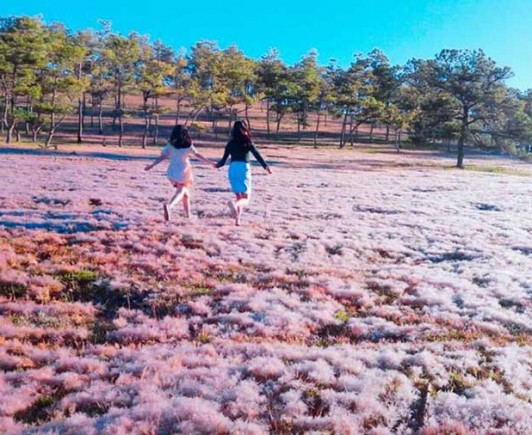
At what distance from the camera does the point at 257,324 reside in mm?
8695

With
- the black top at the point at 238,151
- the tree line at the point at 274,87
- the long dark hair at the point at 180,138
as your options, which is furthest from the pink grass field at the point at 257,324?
the tree line at the point at 274,87

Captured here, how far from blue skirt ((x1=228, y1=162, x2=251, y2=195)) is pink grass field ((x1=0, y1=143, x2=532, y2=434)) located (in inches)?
69.9

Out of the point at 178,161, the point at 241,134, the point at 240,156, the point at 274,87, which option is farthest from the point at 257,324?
the point at 274,87

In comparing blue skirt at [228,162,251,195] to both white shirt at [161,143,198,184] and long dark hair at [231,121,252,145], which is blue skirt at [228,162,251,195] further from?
white shirt at [161,143,198,184]

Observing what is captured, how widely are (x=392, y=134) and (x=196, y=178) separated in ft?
331

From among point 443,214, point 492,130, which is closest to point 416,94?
point 492,130

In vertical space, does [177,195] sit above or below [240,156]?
below

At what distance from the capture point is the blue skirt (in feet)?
48.2

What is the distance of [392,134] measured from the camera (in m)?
127

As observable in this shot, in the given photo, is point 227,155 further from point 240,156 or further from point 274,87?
point 274,87

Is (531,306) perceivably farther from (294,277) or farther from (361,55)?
(361,55)

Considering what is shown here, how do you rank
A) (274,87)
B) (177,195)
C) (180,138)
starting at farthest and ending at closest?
(274,87)
(177,195)
(180,138)

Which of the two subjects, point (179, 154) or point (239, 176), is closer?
point (179, 154)

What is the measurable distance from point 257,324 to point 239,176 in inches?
274
